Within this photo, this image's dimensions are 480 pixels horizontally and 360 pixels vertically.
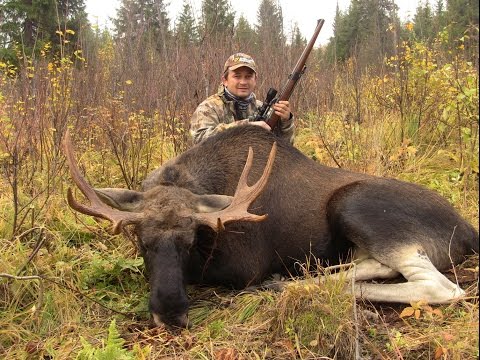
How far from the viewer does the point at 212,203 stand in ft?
12.2

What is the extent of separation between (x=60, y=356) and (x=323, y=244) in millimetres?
2322

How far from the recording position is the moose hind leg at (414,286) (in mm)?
3580

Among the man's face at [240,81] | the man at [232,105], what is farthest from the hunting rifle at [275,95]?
the man's face at [240,81]

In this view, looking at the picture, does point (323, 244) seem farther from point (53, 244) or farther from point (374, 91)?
point (374, 91)

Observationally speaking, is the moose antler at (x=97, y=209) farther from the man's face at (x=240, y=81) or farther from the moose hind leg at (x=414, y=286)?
the man's face at (x=240, y=81)

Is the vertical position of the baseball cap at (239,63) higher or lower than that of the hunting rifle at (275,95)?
higher

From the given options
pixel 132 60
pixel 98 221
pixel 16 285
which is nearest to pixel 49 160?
pixel 98 221

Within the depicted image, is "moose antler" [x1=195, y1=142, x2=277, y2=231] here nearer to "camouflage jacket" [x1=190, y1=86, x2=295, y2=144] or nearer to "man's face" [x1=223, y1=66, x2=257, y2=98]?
"camouflage jacket" [x1=190, y1=86, x2=295, y2=144]

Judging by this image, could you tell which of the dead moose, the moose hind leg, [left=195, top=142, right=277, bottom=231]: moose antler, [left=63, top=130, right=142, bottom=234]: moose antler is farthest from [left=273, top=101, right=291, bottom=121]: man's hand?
[left=63, top=130, right=142, bottom=234]: moose antler

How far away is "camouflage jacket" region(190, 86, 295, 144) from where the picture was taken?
5.62 metres

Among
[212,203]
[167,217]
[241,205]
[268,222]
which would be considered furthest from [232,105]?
[167,217]

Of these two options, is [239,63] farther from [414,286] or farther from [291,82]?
[414,286]

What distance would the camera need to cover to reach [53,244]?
14.6 feet

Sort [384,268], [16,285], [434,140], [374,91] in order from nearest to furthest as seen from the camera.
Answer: [16,285], [384,268], [434,140], [374,91]
